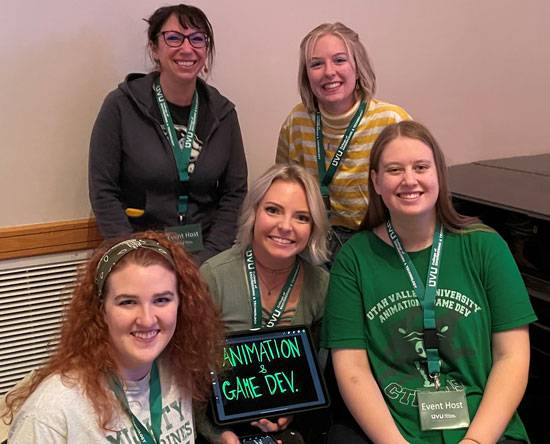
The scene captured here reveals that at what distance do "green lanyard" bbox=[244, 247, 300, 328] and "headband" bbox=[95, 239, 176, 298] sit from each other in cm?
40

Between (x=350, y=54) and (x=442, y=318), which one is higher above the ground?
(x=350, y=54)

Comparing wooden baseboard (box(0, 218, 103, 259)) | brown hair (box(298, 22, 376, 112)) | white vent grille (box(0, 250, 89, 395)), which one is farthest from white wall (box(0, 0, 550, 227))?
brown hair (box(298, 22, 376, 112))

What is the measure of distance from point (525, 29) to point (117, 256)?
270 cm

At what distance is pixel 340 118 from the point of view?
7.82 feet

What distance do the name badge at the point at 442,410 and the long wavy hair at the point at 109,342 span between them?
1.85 ft

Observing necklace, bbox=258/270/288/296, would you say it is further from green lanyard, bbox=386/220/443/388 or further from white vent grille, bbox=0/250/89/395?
white vent grille, bbox=0/250/89/395

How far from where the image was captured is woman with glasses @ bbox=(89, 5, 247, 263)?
2.37m

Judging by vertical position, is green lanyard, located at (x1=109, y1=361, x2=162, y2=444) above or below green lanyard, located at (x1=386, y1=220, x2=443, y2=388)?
below

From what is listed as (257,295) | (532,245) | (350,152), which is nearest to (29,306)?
(257,295)

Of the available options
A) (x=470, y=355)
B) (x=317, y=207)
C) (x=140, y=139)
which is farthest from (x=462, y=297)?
(x=140, y=139)

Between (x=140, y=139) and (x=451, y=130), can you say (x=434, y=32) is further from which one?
(x=140, y=139)

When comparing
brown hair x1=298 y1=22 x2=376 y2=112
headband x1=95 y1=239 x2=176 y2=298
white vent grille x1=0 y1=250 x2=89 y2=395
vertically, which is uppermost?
brown hair x1=298 y1=22 x2=376 y2=112

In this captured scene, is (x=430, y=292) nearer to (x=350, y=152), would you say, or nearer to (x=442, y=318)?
(x=442, y=318)

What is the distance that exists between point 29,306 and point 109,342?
4.29ft
